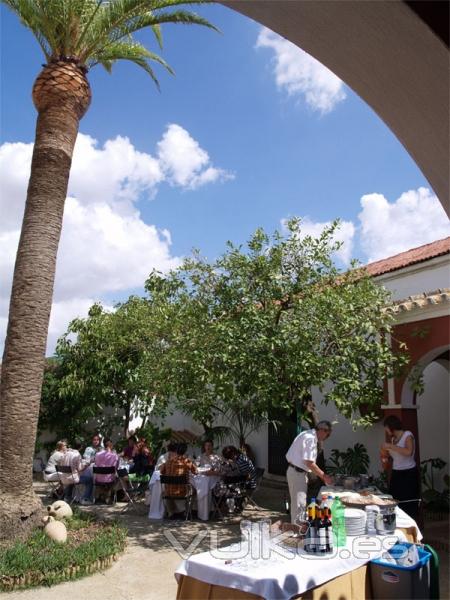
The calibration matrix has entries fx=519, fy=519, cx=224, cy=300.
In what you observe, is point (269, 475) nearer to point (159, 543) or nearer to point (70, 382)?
point (70, 382)

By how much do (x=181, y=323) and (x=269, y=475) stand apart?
6557mm

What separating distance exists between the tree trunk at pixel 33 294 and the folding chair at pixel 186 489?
2.10 m

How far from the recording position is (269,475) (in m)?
14.2

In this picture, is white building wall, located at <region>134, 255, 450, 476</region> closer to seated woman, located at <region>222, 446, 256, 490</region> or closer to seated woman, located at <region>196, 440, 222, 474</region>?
seated woman, located at <region>222, 446, 256, 490</region>

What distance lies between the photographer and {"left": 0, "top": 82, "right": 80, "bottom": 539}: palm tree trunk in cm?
718

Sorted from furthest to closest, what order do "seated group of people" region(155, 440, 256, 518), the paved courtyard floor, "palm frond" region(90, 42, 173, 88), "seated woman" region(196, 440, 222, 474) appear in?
"seated woman" region(196, 440, 222, 474) < "palm frond" region(90, 42, 173, 88) < "seated group of people" region(155, 440, 256, 518) < the paved courtyard floor

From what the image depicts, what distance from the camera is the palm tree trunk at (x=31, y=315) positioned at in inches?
283

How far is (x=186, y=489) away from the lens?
874cm

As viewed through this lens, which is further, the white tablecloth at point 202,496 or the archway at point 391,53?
the white tablecloth at point 202,496

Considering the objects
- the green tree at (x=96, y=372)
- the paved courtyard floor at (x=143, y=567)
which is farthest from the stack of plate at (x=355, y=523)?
the green tree at (x=96, y=372)

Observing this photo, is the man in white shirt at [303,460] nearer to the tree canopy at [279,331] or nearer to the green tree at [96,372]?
the tree canopy at [279,331]

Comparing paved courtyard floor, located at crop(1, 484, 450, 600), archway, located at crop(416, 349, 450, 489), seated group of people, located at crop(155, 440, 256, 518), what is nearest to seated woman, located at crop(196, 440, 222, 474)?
seated group of people, located at crop(155, 440, 256, 518)

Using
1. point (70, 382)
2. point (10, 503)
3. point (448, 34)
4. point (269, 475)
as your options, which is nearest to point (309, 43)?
point (448, 34)

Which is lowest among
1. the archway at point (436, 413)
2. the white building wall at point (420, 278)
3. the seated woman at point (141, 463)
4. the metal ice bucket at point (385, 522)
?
the seated woman at point (141, 463)
